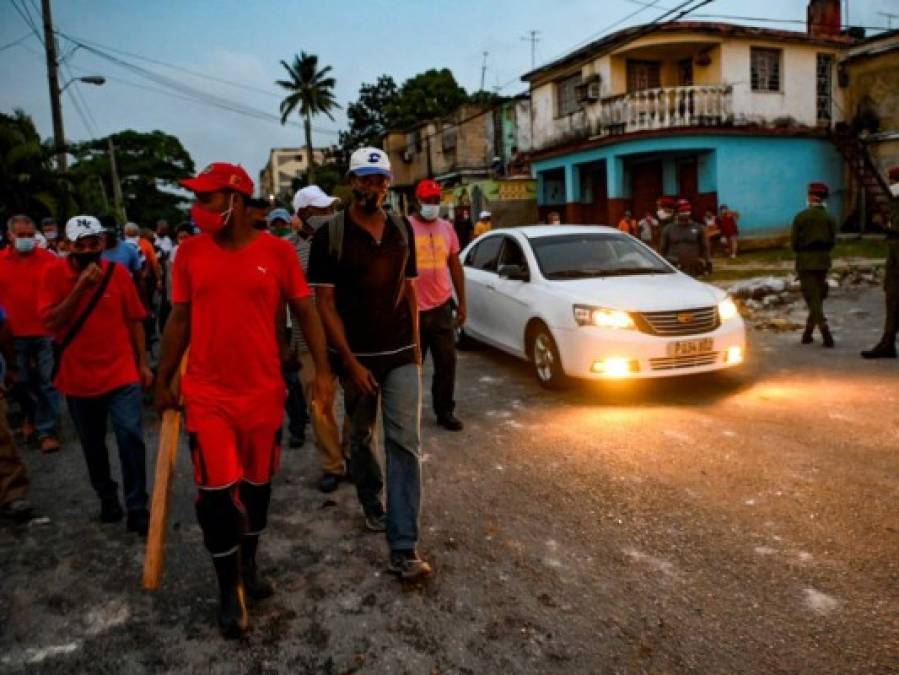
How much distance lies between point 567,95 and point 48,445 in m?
23.4

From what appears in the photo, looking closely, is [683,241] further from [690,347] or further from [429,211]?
[429,211]

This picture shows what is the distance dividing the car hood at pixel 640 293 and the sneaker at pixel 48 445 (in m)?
4.53

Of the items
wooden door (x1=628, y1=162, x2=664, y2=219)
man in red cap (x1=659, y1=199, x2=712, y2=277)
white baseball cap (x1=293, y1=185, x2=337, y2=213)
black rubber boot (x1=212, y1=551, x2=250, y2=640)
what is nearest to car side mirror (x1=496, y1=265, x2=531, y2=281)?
white baseball cap (x1=293, y1=185, x2=337, y2=213)

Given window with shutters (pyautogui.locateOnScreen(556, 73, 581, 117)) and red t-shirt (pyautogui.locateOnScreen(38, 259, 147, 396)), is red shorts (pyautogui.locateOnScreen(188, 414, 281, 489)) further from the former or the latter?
window with shutters (pyautogui.locateOnScreen(556, 73, 581, 117))

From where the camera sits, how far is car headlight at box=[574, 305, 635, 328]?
6348 mm

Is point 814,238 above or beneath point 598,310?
above

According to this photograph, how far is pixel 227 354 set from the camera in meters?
2.82

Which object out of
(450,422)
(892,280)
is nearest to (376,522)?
(450,422)

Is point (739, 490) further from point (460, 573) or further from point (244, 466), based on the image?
point (244, 466)

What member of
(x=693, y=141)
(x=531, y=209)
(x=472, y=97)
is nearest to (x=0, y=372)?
(x=693, y=141)

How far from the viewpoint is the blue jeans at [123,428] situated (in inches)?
160

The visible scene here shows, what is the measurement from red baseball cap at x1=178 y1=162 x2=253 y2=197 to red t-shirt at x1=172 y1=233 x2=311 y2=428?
200 mm

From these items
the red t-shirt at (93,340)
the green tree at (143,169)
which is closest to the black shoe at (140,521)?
the red t-shirt at (93,340)

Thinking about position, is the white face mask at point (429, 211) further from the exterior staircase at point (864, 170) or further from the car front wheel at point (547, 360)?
the exterior staircase at point (864, 170)
